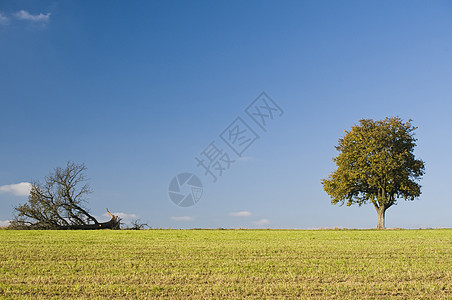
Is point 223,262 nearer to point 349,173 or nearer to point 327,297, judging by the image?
point 327,297

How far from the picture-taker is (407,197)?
37.9 meters

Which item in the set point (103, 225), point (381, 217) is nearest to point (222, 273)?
point (103, 225)

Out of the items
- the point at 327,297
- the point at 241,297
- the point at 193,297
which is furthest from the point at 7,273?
the point at 327,297

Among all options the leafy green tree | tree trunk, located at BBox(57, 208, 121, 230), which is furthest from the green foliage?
tree trunk, located at BBox(57, 208, 121, 230)

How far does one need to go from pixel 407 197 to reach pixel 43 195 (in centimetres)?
3125

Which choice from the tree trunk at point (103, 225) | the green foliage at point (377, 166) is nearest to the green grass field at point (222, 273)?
the tree trunk at point (103, 225)

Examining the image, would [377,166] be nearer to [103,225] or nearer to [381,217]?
[381,217]

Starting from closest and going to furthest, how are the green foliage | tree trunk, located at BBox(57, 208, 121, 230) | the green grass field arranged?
the green grass field → tree trunk, located at BBox(57, 208, 121, 230) → the green foliage

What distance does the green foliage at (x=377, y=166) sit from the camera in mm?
36250

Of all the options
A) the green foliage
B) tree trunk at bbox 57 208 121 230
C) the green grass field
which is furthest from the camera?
the green foliage

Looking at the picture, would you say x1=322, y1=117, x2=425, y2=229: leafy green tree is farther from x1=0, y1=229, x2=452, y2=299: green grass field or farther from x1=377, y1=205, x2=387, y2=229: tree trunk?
x1=0, y1=229, x2=452, y2=299: green grass field

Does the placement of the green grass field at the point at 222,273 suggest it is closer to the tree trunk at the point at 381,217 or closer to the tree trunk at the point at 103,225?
the tree trunk at the point at 103,225

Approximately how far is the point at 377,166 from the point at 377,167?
11 cm

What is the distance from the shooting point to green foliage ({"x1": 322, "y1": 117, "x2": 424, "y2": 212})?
3625cm
